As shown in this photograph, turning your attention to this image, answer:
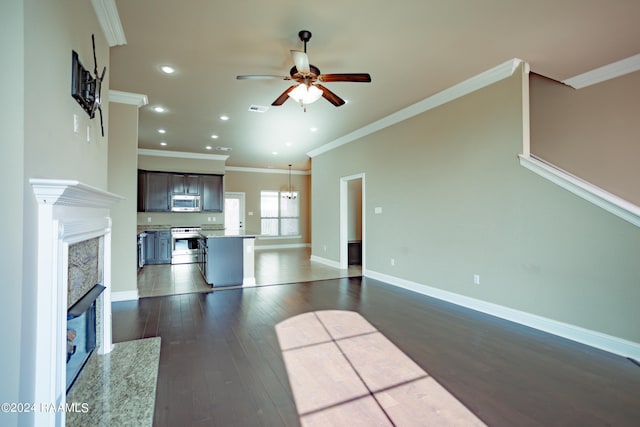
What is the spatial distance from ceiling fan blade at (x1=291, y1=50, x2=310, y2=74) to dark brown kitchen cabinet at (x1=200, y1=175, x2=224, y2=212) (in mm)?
6377

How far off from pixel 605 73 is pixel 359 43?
3069 millimetres

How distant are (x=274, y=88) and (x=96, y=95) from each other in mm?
2246

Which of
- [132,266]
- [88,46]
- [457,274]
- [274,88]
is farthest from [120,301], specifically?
[457,274]

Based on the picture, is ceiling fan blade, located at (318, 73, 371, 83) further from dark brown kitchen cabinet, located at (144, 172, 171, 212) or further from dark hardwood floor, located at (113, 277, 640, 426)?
dark brown kitchen cabinet, located at (144, 172, 171, 212)

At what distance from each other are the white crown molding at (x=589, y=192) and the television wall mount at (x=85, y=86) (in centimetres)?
413

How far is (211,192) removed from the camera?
854 centimetres

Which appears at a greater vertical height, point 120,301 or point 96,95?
point 96,95

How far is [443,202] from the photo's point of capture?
448 cm

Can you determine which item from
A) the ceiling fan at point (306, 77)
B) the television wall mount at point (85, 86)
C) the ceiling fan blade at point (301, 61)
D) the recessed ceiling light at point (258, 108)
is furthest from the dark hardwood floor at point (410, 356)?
the recessed ceiling light at point (258, 108)

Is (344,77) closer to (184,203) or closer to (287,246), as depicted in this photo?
(184,203)

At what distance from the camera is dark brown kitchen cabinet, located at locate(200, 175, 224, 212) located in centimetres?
845

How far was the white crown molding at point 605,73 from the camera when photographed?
346cm

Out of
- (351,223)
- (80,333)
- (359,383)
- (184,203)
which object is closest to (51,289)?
(80,333)

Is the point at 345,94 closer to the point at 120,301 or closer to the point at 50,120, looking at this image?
the point at 50,120
